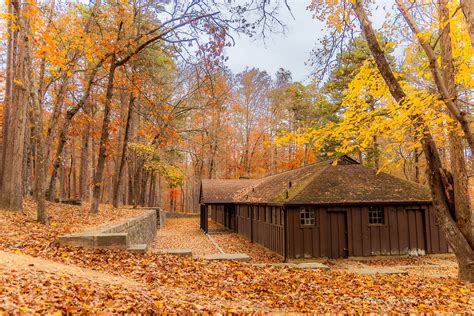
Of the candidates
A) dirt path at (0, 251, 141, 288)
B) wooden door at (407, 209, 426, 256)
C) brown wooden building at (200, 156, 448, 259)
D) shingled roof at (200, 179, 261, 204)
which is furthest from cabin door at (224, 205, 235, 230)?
dirt path at (0, 251, 141, 288)

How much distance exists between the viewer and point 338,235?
16078mm

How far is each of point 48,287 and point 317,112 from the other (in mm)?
35774

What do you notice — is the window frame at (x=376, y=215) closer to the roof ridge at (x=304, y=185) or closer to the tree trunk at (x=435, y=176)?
the roof ridge at (x=304, y=185)

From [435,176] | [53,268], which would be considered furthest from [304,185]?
[53,268]

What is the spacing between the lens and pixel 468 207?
8.55m

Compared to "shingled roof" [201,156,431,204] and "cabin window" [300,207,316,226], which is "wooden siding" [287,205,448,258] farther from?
"shingled roof" [201,156,431,204]

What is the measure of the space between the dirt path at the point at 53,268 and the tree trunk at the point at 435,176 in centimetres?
720

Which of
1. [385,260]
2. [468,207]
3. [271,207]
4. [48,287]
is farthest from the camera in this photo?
[271,207]

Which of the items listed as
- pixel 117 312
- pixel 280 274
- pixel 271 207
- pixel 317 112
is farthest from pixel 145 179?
pixel 117 312

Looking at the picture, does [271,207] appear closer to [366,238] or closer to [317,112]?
[366,238]

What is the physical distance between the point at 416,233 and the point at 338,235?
3.99m

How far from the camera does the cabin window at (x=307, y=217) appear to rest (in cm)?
1591

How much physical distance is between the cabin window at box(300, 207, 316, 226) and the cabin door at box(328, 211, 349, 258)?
2.73 ft

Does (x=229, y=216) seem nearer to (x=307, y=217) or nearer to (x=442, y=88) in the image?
(x=307, y=217)
